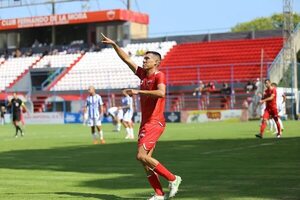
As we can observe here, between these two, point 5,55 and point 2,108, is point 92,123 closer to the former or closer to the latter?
point 2,108

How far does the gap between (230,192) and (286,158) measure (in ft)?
19.6

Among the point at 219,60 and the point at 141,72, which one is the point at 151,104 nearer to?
the point at 141,72

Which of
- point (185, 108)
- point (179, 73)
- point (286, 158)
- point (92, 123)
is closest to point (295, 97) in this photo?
point (185, 108)

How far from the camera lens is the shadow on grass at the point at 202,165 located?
34.3ft

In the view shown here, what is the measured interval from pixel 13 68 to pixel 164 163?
54.1 meters

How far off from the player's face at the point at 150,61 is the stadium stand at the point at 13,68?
5700cm

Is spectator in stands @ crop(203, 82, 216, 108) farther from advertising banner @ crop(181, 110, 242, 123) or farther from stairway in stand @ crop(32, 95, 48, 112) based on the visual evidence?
stairway in stand @ crop(32, 95, 48, 112)

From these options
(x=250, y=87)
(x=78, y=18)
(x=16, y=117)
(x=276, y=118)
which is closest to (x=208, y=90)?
(x=250, y=87)

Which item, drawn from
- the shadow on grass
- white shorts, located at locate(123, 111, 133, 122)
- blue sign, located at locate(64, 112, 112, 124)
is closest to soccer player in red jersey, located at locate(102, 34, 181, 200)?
the shadow on grass

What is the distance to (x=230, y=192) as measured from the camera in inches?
395

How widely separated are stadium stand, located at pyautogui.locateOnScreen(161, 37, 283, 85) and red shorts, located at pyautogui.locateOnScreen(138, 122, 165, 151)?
4179 cm

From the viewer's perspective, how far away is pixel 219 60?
187ft

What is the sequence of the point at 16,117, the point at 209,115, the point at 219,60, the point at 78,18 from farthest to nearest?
the point at 78,18, the point at 219,60, the point at 209,115, the point at 16,117

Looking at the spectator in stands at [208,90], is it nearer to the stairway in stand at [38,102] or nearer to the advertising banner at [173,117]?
the advertising banner at [173,117]
